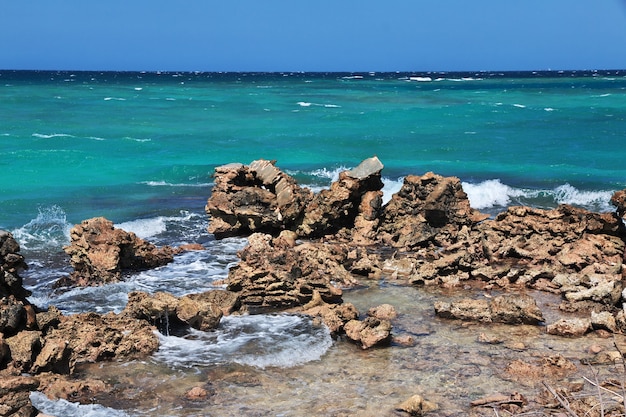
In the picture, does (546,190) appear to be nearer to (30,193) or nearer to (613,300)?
(613,300)

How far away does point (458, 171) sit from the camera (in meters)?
27.4

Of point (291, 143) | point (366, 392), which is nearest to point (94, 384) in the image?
point (366, 392)

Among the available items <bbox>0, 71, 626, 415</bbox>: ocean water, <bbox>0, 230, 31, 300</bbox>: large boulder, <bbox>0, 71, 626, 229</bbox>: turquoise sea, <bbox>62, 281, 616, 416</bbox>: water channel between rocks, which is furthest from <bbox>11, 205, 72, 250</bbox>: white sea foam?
<bbox>62, 281, 616, 416</bbox>: water channel between rocks

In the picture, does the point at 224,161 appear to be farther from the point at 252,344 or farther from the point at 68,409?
the point at 68,409

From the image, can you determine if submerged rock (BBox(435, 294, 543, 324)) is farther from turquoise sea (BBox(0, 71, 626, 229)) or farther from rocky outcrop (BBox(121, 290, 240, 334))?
turquoise sea (BBox(0, 71, 626, 229))

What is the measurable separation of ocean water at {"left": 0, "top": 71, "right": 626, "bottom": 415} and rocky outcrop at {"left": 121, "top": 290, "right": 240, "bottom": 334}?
26cm

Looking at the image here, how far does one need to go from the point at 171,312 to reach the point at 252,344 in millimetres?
1333

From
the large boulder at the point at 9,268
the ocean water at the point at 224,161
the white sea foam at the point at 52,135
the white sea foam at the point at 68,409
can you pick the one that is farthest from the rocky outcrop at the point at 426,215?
the white sea foam at the point at 52,135

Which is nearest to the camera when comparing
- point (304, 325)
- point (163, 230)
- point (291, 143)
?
point (304, 325)

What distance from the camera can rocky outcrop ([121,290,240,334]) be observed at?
9.70m

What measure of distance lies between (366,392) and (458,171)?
67.4 feet

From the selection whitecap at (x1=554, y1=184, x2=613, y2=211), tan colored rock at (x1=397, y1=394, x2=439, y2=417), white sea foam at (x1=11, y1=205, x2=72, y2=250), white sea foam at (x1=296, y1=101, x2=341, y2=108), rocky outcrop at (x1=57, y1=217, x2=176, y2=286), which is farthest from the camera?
white sea foam at (x1=296, y1=101, x2=341, y2=108)

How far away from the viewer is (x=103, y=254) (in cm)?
1241

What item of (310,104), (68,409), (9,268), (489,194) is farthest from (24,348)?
(310,104)
